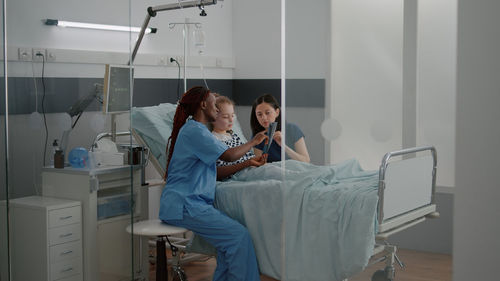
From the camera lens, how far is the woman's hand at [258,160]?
314 centimetres

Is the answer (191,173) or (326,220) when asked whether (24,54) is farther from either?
(326,220)

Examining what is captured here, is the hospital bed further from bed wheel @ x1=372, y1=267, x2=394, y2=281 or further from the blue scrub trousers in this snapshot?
the blue scrub trousers

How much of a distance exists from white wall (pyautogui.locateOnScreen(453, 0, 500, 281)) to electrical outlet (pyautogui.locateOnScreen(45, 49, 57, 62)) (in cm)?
208

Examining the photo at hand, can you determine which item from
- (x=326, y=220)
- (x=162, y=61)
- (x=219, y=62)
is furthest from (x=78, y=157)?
(x=219, y=62)

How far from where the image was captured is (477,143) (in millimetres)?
1612

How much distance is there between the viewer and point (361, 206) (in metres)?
2.44

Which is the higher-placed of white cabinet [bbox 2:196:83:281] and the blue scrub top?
the blue scrub top

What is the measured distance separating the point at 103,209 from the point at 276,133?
46.0 inches

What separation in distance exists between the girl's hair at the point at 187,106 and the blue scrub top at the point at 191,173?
4.9 inches

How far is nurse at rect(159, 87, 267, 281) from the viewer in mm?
3043

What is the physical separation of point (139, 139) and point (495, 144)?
2.46 metres

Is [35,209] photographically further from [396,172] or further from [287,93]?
[396,172]

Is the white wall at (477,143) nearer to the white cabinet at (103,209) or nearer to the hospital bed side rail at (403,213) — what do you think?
the hospital bed side rail at (403,213)

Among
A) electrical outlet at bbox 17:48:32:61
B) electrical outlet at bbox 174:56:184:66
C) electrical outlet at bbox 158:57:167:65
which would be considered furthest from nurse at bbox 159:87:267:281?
Result: electrical outlet at bbox 174:56:184:66
